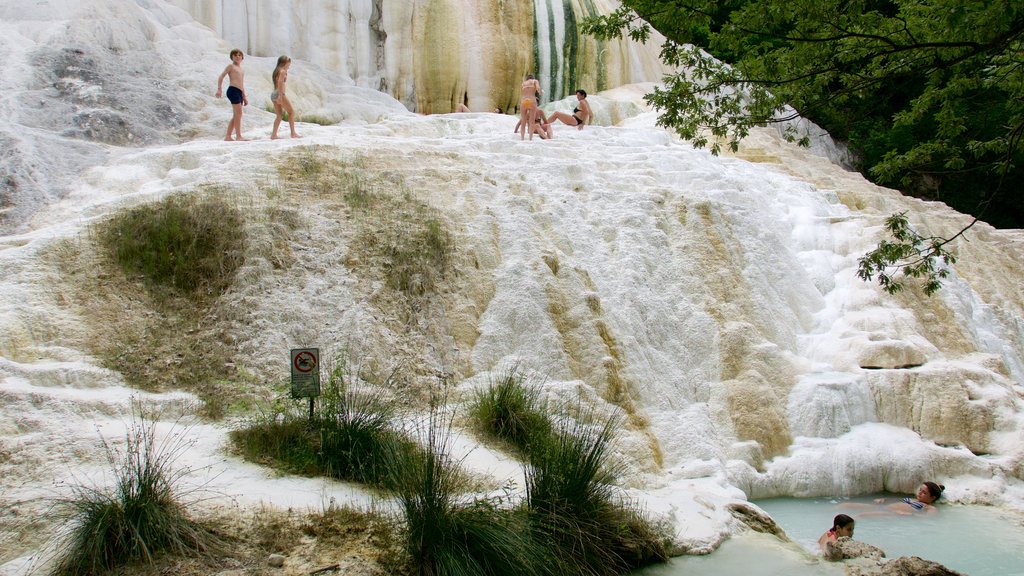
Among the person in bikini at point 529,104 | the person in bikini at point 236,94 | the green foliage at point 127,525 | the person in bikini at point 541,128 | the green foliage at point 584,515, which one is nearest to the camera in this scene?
the green foliage at point 127,525

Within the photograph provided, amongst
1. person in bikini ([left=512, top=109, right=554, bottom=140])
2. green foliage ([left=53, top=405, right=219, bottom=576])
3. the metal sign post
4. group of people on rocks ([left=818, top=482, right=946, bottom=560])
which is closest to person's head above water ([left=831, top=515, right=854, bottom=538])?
group of people on rocks ([left=818, top=482, right=946, bottom=560])

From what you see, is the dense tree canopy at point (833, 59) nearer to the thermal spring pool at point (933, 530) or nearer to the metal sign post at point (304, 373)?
the thermal spring pool at point (933, 530)

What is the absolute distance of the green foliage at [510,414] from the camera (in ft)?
17.9

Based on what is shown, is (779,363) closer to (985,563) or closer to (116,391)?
(985,563)

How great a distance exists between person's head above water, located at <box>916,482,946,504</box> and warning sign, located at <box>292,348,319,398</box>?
4958mm

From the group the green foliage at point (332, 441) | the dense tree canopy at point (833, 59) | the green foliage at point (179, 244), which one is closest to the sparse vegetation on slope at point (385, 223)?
the green foliage at point (179, 244)

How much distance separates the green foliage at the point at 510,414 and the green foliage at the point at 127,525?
2.17 metres

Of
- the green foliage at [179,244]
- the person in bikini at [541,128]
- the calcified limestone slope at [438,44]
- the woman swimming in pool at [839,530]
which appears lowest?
the woman swimming in pool at [839,530]

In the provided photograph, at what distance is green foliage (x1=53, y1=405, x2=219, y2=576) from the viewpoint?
11.5ft

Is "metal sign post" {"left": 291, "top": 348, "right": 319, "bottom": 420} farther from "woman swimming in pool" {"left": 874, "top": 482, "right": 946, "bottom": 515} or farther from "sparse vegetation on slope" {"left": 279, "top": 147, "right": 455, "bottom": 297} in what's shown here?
"woman swimming in pool" {"left": 874, "top": 482, "right": 946, "bottom": 515}

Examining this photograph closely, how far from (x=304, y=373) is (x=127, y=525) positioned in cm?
132

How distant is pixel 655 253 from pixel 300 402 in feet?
14.5

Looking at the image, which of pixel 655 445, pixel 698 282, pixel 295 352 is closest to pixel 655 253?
pixel 698 282

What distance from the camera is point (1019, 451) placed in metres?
6.98
